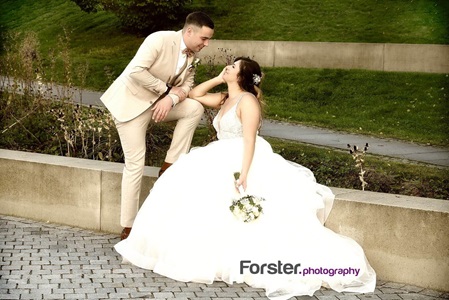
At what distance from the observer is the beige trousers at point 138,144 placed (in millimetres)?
7135

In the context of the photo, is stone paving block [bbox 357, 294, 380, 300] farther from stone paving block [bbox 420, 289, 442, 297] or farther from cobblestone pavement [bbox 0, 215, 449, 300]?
stone paving block [bbox 420, 289, 442, 297]

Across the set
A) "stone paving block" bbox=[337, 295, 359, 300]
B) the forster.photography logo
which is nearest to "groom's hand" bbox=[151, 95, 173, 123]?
the forster.photography logo

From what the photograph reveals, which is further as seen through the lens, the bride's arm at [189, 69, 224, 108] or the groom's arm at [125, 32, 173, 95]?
the bride's arm at [189, 69, 224, 108]

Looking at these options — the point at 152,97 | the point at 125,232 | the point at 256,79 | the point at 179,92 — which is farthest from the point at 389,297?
the point at 152,97

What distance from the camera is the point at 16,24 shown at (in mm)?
26219

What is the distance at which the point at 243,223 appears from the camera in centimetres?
624

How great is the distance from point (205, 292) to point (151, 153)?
3439mm

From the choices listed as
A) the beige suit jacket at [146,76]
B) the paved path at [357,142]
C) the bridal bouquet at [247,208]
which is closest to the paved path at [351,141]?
the paved path at [357,142]

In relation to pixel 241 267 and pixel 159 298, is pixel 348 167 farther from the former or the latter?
pixel 159 298

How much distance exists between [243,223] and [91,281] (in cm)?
126

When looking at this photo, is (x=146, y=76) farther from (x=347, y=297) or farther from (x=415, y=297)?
(x=415, y=297)

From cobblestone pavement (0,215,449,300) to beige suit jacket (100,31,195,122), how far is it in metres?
1.28

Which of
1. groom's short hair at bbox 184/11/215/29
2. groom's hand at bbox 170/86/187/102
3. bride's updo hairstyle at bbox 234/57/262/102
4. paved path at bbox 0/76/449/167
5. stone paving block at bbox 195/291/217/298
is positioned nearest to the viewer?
stone paving block at bbox 195/291/217/298

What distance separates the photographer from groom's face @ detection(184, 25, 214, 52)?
694cm
